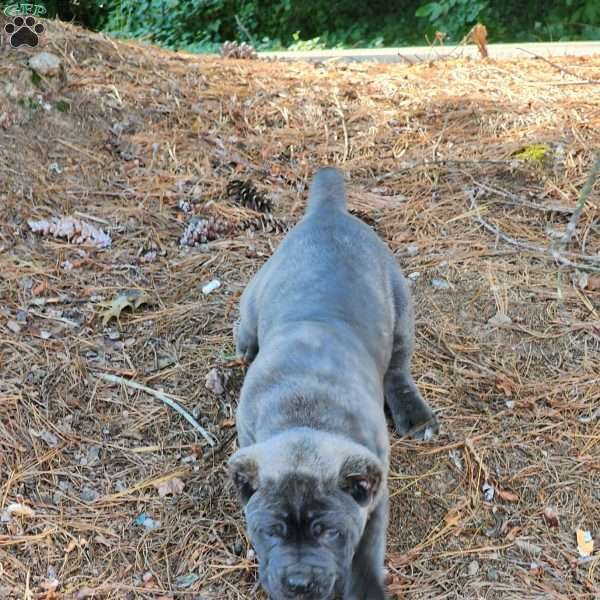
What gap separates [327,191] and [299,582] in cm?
289

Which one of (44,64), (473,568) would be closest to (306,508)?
(473,568)

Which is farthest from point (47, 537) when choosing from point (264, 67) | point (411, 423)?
point (264, 67)

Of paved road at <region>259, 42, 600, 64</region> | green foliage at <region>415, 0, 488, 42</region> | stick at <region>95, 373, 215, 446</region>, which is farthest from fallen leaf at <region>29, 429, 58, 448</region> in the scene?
green foliage at <region>415, 0, 488, 42</region>

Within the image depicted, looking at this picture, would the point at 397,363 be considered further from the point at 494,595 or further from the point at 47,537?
the point at 47,537

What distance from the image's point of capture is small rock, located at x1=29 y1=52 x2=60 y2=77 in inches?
264

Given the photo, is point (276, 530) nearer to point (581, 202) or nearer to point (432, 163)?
point (581, 202)

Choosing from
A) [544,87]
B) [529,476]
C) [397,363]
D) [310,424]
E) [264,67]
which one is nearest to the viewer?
[310,424]

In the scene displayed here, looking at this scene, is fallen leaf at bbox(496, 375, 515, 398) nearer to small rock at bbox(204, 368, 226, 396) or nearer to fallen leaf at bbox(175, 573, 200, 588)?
small rock at bbox(204, 368, 226, 396)

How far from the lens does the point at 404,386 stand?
4914 mm

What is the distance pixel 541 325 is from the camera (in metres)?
5.34

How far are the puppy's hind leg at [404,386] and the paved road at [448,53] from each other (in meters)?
4.44

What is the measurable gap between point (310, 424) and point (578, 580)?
64.4 inches

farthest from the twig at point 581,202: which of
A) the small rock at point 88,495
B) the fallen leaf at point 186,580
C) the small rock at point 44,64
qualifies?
the small rock at point 44,64

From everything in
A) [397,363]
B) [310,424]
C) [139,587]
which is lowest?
[139,587]
